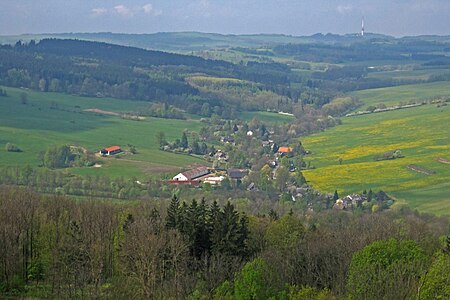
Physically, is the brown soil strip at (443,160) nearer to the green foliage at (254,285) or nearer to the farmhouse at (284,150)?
the farmhouse at (284,150)

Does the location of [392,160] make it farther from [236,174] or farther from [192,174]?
[192,174]

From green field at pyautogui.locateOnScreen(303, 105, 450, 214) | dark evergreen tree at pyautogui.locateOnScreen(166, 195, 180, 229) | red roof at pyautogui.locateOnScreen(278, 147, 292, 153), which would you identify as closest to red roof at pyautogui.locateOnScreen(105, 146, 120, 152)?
red roof at pyautogui.locateOnScreen(278, 147, 292, 153)

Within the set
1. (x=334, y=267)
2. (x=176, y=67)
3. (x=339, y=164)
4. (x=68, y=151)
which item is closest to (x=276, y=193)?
(x=339, y=164)

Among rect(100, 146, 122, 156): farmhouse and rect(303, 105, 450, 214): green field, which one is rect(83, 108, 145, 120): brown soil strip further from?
rect(303, 105, 450, 214): green field

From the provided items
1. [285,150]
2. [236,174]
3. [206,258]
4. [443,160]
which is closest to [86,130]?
[285,150]

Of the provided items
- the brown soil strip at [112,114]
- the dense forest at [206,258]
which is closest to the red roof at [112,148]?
the brown soil strip at [112,114]

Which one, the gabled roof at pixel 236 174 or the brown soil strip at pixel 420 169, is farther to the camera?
the gabled roof at pixel 236 174
